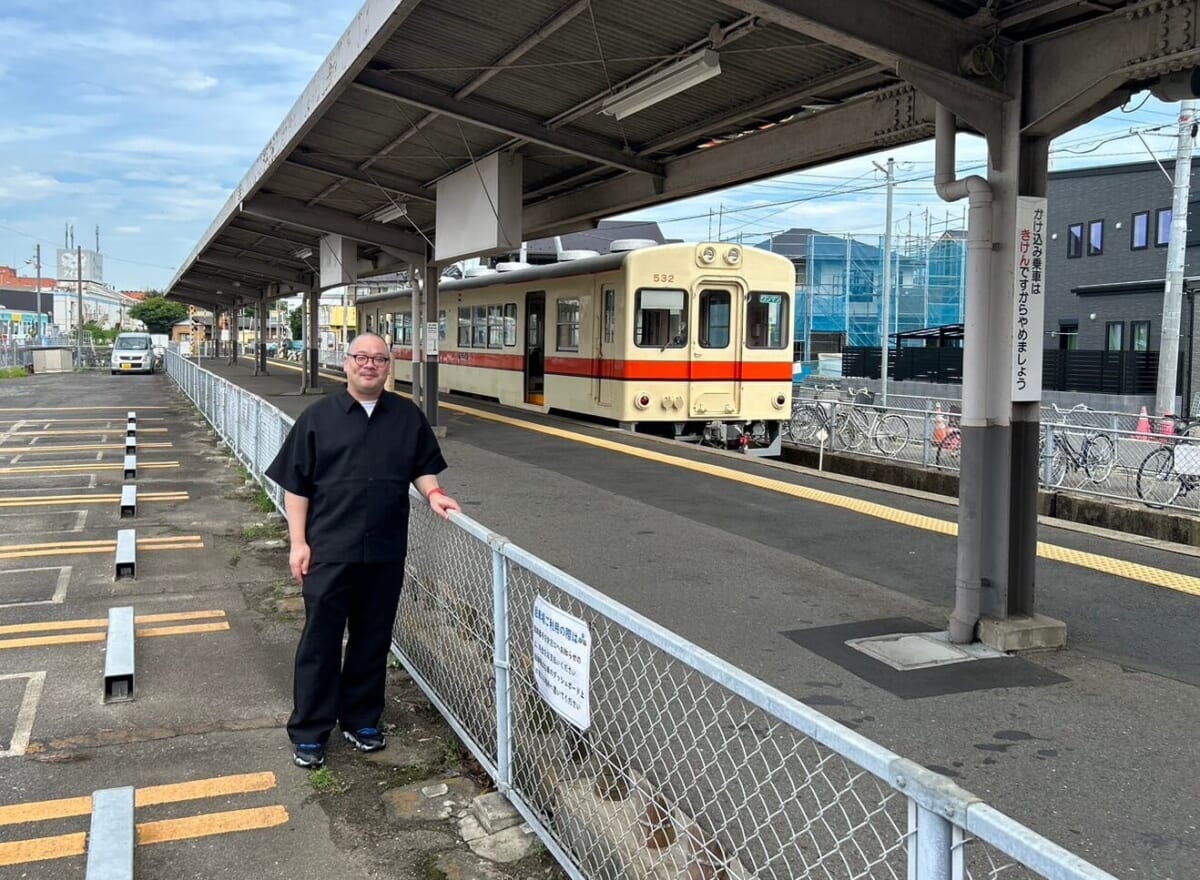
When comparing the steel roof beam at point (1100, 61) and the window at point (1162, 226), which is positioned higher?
the window at point (1162, 226)

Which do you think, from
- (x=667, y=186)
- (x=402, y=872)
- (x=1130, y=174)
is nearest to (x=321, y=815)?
(x=402, y=872)

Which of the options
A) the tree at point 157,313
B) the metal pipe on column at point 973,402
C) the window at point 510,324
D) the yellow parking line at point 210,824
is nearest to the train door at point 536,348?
the window at point 510,324

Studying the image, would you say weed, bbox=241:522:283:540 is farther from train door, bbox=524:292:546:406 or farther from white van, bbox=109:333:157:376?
white van, bbox=109:333:157:376

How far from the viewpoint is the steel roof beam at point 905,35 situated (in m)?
5.04

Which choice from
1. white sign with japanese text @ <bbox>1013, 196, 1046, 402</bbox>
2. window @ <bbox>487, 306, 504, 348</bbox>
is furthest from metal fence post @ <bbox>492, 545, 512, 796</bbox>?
window @ <bbox>487, 306, 504, 348</bbox>

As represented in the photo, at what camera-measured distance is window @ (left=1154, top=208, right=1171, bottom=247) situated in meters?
29.1

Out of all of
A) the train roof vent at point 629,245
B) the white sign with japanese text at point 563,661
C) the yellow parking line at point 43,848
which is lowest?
the yellow parking line at point 43,848

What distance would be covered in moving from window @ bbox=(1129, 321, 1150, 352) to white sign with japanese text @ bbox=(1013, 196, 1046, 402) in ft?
90.2

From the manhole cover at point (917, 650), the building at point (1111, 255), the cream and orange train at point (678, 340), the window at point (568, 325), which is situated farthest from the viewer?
the building at point (1111, 255)

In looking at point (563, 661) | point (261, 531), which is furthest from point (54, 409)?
point (563, 661)

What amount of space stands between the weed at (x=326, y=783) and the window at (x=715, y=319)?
1125cm

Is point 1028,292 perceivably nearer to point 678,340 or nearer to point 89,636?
point 89,636

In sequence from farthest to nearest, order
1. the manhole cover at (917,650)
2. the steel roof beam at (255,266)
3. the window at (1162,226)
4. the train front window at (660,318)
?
the window at (1162,226)
the steel roof beam at (255,266)
the train front window at (660,318)
the manhole cover at (917,650)

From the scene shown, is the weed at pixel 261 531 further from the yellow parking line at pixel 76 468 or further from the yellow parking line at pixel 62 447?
the yellow parking line at pixel 62 447
